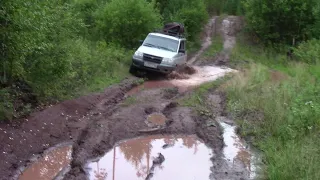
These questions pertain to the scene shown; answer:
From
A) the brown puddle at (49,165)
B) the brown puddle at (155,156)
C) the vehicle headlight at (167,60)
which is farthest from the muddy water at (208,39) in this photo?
the brown puddle at (49,165)

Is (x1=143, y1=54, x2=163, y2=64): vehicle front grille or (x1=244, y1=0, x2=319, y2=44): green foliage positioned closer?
(x1=143, y1=54, x2=163, y2=64): vehicle front grille

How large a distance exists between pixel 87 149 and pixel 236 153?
312cm

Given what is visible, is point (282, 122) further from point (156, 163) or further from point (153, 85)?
point (153, 85)

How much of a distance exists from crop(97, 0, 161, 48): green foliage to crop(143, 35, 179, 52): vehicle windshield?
11.0 ft

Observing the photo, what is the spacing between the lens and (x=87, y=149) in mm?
8719

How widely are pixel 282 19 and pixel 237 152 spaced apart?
2325cm

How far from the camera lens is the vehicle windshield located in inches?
704

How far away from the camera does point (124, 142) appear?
9.62 m

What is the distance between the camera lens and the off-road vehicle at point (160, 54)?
16766 mm

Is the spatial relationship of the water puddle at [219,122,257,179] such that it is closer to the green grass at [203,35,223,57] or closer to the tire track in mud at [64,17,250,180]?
the tire track in mud at [64,17,250,180]

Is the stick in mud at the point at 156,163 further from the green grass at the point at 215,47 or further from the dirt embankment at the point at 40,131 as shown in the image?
the green grass at the point at 215,47

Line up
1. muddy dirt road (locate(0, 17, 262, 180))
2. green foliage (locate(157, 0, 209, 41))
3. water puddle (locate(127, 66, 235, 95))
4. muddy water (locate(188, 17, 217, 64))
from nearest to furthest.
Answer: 1. muddy dirt road (locate(0, 17, 262, 180))
2. water puddle (locate(127, 66, 235, 95))
3. muddy water (locate(188, 17, 217, 64))
4. green foliage (locate(157, 0, 209, 41))

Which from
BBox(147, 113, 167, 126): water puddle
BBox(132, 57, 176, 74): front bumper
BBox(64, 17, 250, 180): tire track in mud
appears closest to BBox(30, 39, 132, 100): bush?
BBox(132, 57, 176, 74): front bumper

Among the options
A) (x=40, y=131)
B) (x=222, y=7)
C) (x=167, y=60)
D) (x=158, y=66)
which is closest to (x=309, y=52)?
(x=167, y=60)
